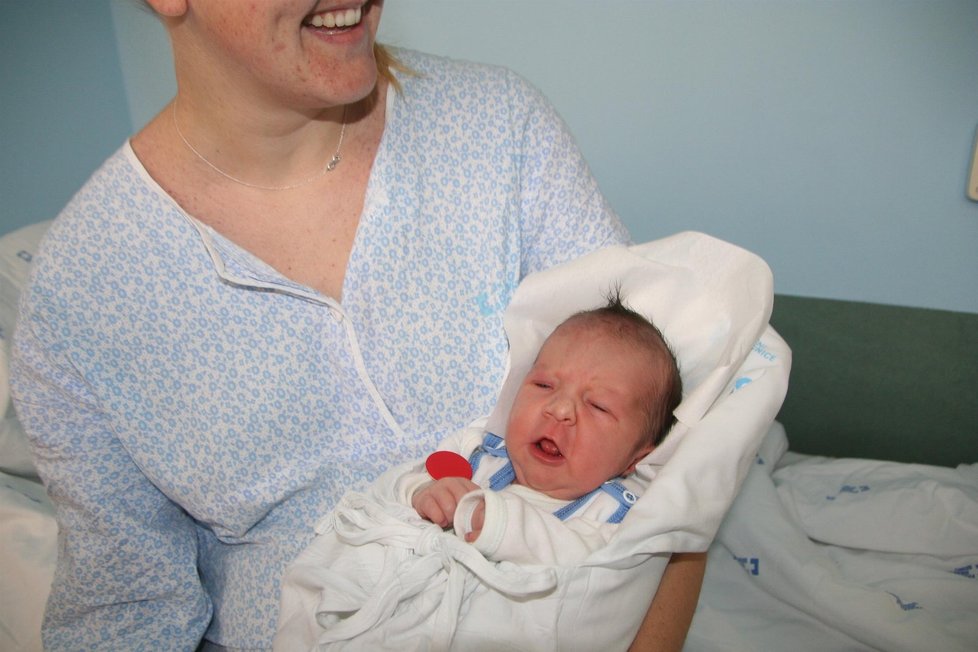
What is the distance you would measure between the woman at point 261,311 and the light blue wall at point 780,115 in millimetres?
580

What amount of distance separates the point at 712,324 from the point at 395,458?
55cm

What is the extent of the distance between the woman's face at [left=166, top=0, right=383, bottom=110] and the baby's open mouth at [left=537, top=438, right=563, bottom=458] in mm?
569

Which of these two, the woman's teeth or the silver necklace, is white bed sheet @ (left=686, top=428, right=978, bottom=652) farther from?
the woman's teeth

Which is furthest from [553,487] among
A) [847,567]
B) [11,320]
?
[11,320]

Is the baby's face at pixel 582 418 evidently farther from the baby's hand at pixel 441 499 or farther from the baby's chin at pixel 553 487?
the baby's hand at pixel 441 499

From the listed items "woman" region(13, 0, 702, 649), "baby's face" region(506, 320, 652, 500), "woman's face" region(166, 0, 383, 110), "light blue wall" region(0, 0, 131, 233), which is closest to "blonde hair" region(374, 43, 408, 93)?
"woman" region(13, 0, 702, 649)

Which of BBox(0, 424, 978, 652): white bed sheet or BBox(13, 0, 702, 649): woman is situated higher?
BBox(13, 0, 702, 649): woman

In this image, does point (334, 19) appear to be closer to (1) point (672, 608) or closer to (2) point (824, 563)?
(1) point (672, 608)

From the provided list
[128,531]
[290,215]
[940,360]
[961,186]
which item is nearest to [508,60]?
[290,215]

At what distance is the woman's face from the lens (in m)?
1.08

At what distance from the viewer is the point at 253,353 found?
4.10ft

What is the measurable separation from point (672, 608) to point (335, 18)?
947 millimetres

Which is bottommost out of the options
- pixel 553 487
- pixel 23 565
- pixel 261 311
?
pixel 23 565

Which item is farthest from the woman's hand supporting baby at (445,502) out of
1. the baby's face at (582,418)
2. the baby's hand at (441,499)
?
the baby's face at (582,418)
